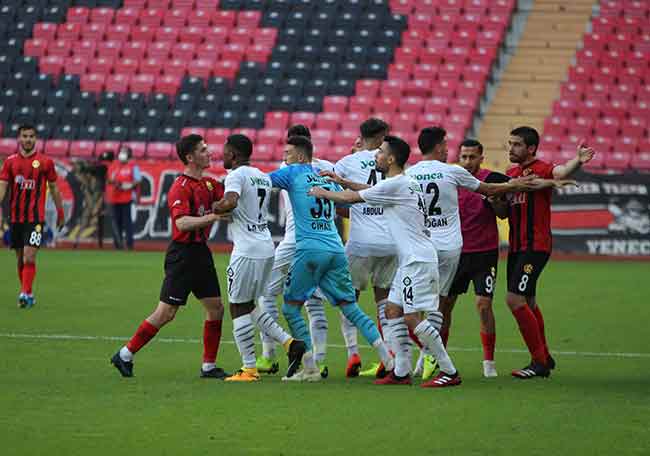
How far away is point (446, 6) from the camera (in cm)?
3012

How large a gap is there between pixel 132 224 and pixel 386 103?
6.55 meters

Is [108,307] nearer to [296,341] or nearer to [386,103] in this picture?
[296,341]

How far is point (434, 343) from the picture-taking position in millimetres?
8992

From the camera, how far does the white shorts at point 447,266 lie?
384 inches

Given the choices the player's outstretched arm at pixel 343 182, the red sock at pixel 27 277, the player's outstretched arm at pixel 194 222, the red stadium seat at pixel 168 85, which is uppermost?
the red stadium seat at pixel 168 85

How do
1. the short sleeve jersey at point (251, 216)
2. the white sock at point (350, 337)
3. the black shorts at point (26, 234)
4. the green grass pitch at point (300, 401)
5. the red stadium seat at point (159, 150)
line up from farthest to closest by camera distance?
the red stadium seat at point (159, 150)
the black shorts at point (26, 234)
the white sock at point (350, 337)
the short sleeve jersey at point (251, 216)
the green grass pitch at point (300, 401)

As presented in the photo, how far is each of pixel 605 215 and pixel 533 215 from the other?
46.0ft

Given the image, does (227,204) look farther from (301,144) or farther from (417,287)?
(417,287)

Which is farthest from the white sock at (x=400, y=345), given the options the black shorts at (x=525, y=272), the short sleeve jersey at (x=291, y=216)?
the short sleeve jersey at (x=291, y=216)

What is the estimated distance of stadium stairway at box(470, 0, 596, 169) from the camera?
28.0 meters

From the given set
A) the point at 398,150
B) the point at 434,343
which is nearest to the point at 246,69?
the point at 398,150

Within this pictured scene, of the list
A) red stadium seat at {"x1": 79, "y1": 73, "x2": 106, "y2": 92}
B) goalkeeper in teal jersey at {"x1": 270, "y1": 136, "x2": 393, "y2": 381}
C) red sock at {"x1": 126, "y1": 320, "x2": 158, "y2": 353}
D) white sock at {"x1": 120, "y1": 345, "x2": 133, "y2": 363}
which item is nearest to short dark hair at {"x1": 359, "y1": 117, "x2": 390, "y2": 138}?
goalkeeper in teal jersey at {"x1": 270, "y1": 136, "x2": 393, "y2": 381}

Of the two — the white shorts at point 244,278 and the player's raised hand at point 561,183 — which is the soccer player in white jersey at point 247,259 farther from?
the player's raised hand at point 561,183

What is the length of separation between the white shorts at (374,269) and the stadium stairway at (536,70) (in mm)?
16695
